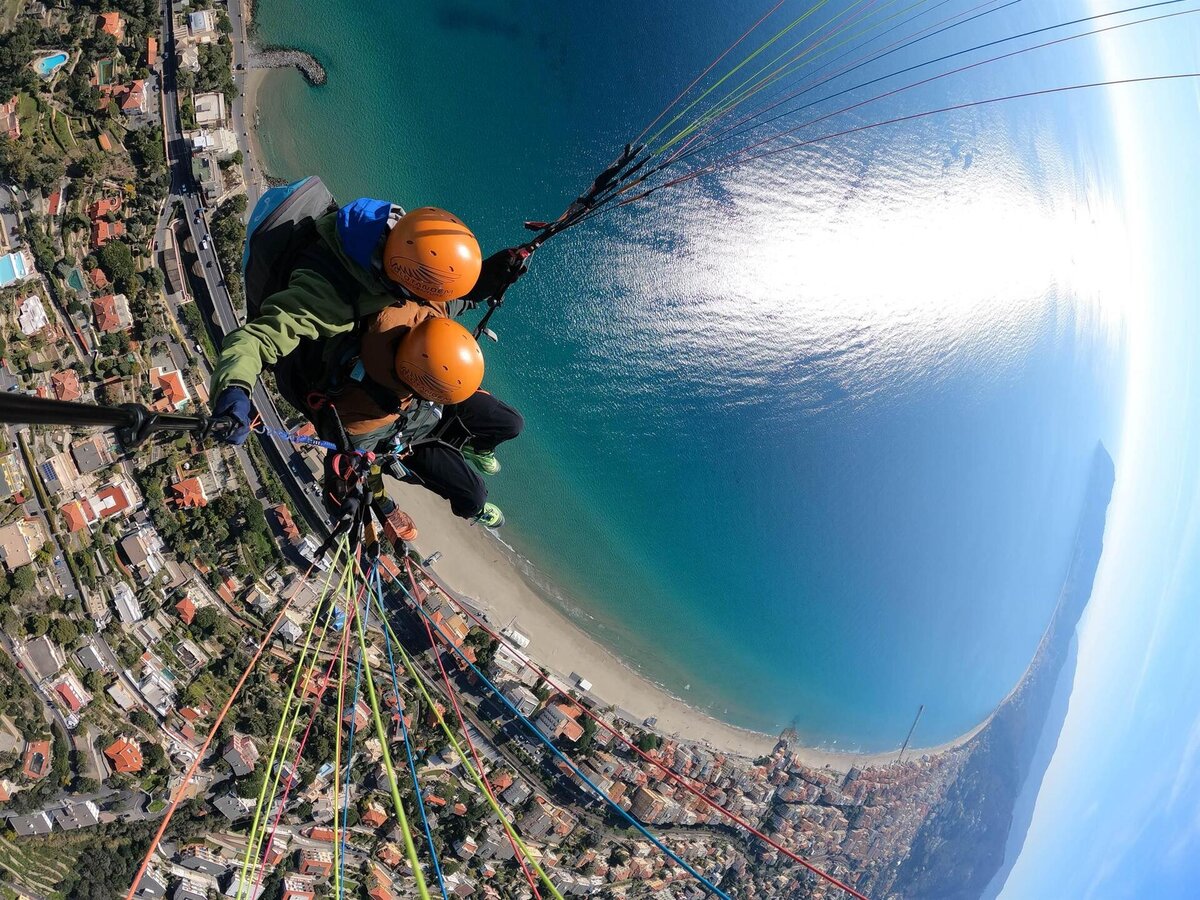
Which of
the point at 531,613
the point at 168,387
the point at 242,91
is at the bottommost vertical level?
the point at 168,387

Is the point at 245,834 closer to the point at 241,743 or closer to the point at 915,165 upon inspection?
the point at 241,743

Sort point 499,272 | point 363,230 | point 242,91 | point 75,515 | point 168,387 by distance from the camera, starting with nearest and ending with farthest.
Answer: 1. point 363,230
2. point 499,272
3. point 75,515
4. point 168,387
5. point 242,91

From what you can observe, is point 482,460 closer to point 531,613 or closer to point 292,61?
point 531,613

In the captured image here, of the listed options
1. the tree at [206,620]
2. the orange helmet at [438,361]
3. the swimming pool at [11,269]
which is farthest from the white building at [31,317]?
the orange helmet at [438,361]

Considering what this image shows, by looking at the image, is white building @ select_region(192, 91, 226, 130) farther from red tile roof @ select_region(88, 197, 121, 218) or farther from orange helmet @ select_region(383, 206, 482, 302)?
orange helmet @ select_region(383, 206, 482, 302)

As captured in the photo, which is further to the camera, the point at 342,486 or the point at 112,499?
the point at 112,499

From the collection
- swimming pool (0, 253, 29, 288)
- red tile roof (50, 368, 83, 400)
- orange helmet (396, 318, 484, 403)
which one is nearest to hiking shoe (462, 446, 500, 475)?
orange helmet (396, 318, 484, 403)

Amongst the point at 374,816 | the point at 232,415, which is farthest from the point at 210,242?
the point at 232,415
